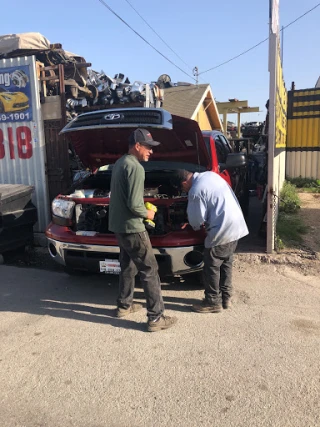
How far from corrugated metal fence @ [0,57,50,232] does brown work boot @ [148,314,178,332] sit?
13.6 ft

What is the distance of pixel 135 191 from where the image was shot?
3.56 m

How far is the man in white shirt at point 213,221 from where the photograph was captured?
3805 mm

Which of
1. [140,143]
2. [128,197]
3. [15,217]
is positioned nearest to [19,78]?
[15,217]

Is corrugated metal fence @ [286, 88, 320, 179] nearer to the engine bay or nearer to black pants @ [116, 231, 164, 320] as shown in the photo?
the engine bay

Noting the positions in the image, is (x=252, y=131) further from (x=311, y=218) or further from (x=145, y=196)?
(x=145, y=196)

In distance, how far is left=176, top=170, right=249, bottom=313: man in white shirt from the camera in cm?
380

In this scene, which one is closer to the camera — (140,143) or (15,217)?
(140,143)

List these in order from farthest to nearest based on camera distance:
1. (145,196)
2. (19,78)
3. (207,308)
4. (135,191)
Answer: (19,78) < (145,196) < (207,308) < (135,191)

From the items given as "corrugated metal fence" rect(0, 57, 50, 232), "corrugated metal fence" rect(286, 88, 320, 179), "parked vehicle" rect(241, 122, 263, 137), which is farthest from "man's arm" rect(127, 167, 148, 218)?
"parked vehicle" rect(241, 122, 263, 137)

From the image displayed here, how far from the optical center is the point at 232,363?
3.12 m

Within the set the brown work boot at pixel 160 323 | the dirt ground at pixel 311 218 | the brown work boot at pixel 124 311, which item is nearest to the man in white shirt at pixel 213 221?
the brown work boot at pixel 160 323

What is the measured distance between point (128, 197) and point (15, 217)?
3030 mm

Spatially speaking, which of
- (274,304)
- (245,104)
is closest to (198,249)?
(274,304)

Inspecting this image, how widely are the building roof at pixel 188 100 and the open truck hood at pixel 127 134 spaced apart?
31.7 feet
